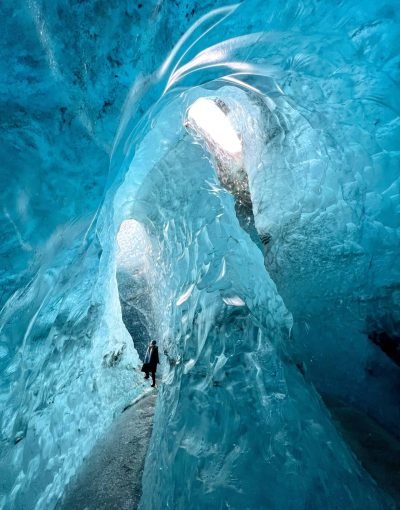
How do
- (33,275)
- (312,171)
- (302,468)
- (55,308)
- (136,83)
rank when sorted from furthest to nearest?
(312,171) → (55,308) → (136,83) → (302,468) → (33,275)

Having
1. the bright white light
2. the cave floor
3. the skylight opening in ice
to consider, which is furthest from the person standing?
the bright white light

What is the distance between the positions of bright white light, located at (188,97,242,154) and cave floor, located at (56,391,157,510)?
407cm

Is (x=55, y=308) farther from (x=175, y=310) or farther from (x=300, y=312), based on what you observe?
Result: (x=300, y=312)

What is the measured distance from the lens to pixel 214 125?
5.15 m

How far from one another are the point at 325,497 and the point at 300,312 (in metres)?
2.35

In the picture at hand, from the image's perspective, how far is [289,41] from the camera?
8.15 feet

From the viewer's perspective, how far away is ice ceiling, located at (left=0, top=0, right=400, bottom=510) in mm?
1272

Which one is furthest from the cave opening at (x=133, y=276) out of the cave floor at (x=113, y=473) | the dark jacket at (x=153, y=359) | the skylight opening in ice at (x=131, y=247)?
the cave floor at (x=113, y=473)

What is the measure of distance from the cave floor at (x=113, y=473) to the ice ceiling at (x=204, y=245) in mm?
119

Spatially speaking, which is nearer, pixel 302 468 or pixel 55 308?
pixel 302 468

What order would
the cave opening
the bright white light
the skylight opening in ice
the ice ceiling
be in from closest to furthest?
1. the ice ceiling
2. the bright white light
3. the skylight opening in ice
4. the cave opening

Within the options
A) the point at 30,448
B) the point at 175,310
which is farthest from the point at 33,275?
the point at 175,310

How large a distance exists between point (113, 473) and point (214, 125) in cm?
494

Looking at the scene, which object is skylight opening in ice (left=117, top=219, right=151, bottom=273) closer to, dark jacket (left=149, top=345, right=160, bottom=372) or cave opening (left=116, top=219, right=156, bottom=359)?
cave opening (left=116, top=219, right=156, bottom=359)
